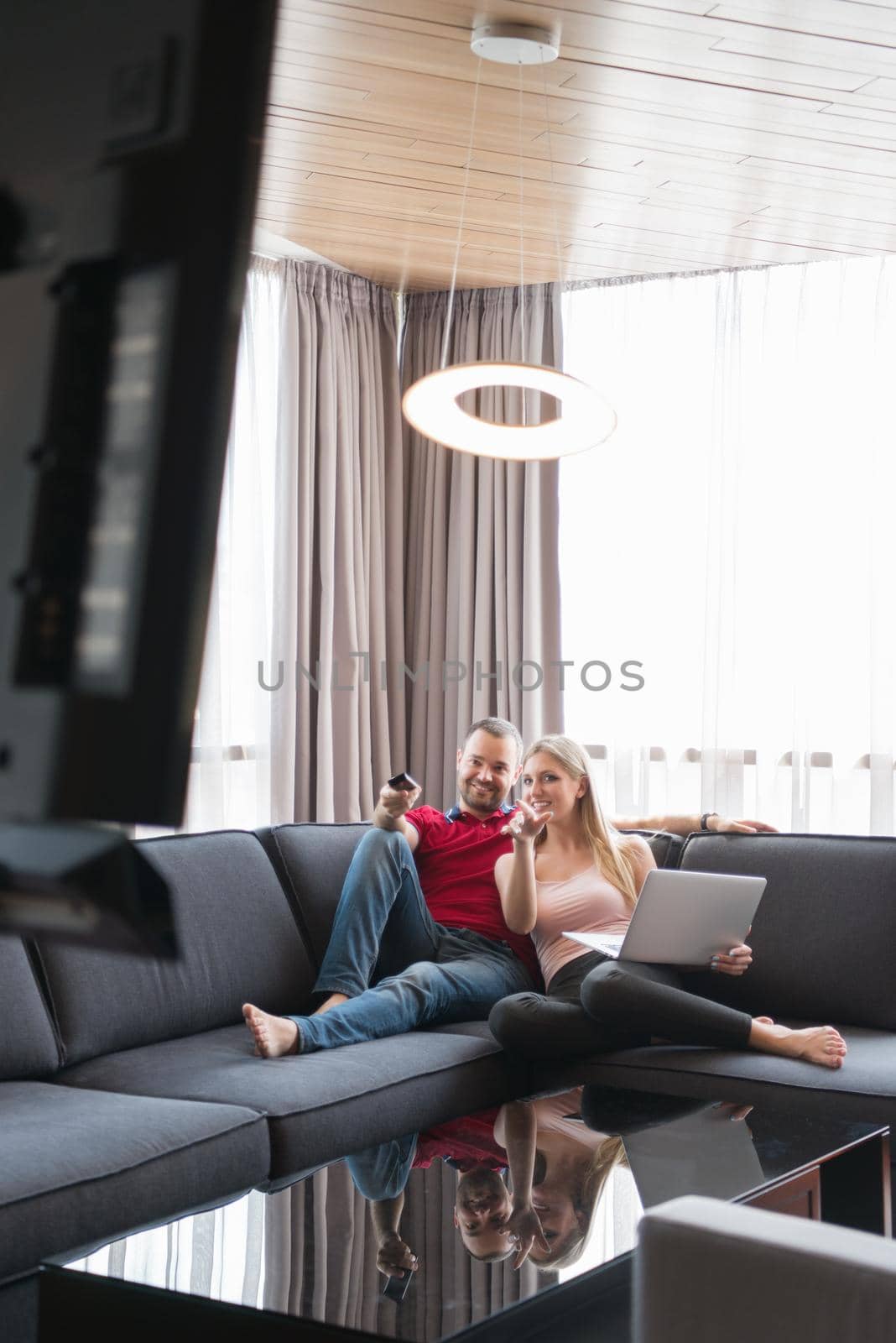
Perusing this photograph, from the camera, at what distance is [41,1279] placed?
6.01ft

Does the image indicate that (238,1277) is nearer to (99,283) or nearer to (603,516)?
(99,283)

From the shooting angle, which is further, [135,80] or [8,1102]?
[8,1102]

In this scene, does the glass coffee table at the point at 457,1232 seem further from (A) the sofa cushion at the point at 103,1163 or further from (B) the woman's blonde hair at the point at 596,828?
(B) the woman's blonde hair at the point at 596,828

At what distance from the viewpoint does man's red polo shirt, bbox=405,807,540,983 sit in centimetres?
357

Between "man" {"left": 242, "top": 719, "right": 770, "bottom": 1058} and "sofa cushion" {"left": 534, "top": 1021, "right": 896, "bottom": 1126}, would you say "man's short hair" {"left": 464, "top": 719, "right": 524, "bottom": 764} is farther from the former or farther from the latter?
"sofa cushion" {"left": 534, "top": 1021, "right": 896, "bottom": 1126}

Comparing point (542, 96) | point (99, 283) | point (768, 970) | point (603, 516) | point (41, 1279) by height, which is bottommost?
point (41, 1279)

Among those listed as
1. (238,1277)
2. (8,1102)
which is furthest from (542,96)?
(238,1277)

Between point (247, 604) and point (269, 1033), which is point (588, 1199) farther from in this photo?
point (247, 604)

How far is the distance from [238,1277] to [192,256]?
1.65 metres

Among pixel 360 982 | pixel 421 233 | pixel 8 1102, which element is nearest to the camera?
pixel 8 1102

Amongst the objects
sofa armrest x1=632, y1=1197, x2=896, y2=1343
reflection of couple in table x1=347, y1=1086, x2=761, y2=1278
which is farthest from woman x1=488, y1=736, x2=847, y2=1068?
sofa armrest x1=632, y1=1197, x2=896, y2=1343

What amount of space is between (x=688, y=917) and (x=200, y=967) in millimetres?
1086

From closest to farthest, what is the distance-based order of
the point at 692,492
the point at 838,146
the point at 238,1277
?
the point at 238,1277 < the point at 838,146 < the point at 692,492

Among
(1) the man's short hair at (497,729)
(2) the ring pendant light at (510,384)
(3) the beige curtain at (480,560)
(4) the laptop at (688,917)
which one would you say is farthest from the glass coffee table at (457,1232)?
(3) the beige curtain at (480,560)
